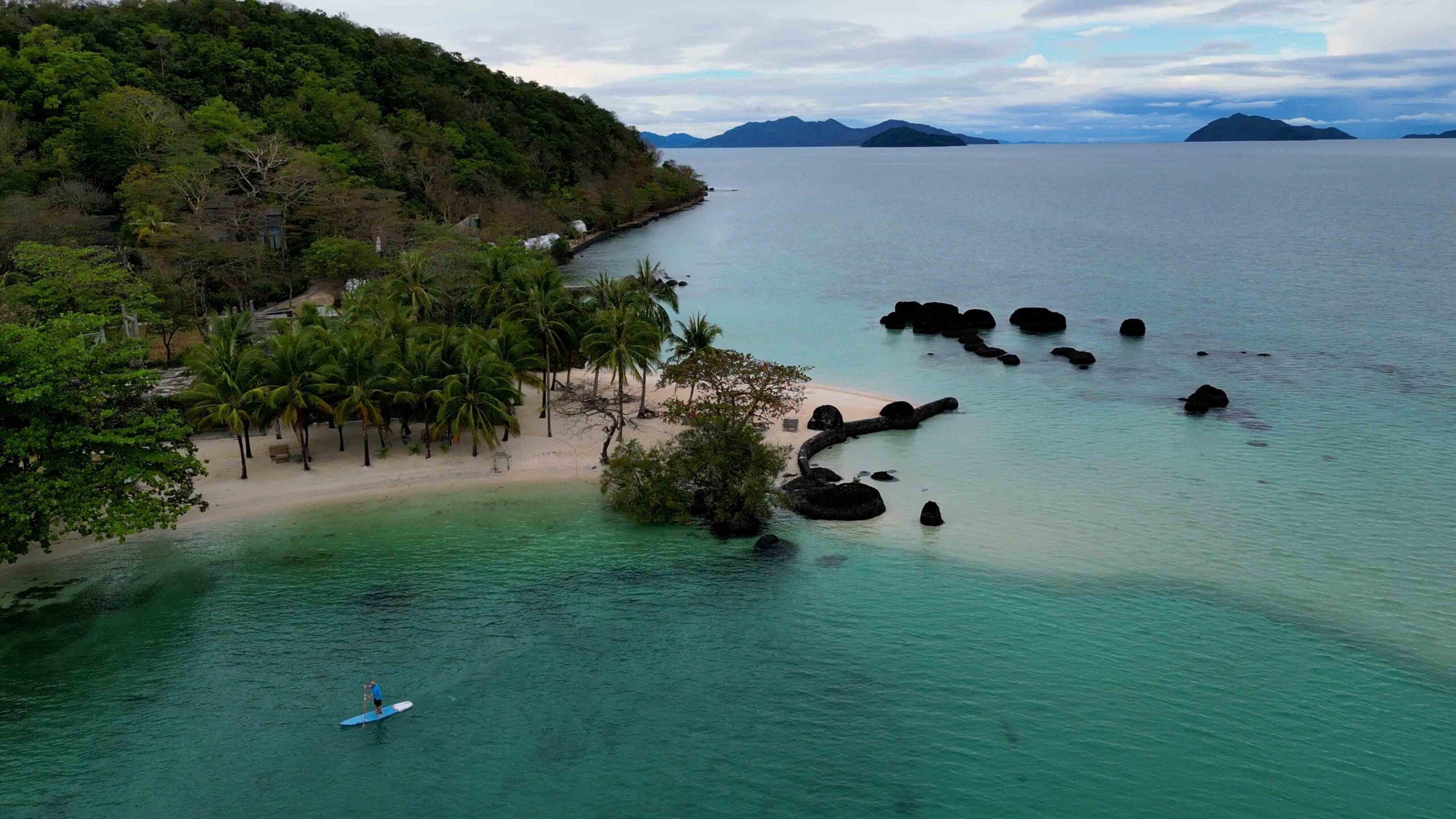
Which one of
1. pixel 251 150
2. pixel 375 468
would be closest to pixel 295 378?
pixel 375 468

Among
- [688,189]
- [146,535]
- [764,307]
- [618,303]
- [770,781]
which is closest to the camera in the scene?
[770,781]

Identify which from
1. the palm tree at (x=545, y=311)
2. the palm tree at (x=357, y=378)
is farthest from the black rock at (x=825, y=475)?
the palm tree at (x=357, y=378)

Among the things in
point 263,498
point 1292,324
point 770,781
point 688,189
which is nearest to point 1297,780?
point 770,781

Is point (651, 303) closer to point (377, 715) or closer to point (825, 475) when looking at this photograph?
point (825, 475)

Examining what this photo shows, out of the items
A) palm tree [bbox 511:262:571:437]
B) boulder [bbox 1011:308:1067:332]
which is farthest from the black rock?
boulder [bbox 1011:308:1067:332]

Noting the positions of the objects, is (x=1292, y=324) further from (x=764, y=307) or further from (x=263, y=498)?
(x=263, y=498)

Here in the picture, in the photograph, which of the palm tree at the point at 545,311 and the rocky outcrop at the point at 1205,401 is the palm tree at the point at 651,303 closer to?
the palm tree at the point at 545,311
